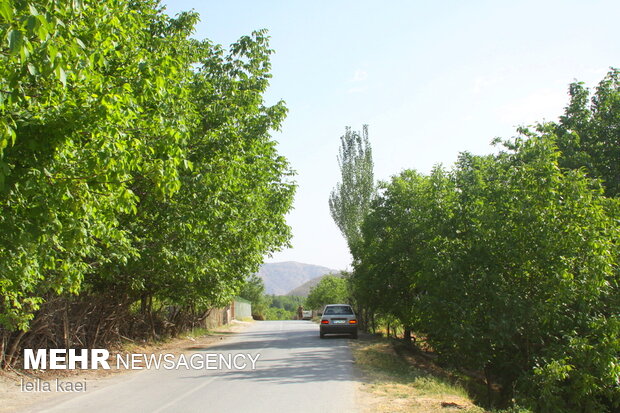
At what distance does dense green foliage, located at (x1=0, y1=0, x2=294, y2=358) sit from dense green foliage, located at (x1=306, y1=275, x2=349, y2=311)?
45.8 m

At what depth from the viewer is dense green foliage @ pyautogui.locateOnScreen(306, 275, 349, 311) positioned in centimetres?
6334

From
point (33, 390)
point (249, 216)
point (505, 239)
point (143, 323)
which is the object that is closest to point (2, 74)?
point (33, 390)

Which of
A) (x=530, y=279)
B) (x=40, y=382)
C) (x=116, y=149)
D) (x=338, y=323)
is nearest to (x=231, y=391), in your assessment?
(x=40, y=382)

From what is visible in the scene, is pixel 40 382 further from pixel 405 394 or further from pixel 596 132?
pixel 596 132

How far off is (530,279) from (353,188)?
22988 mm

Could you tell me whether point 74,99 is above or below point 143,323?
above

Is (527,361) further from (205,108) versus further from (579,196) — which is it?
(205,108)

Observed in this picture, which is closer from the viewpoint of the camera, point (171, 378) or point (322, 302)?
point (171, 378)

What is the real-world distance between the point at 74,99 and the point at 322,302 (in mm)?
67751

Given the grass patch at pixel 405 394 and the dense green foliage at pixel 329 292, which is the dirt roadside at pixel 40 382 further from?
the dense green foliage at pixel 329 292

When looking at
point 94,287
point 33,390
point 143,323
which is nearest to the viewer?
point 33,390

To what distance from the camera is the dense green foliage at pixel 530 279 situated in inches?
486

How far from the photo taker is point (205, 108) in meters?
14.7

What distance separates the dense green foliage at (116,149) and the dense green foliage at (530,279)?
18.6ft
